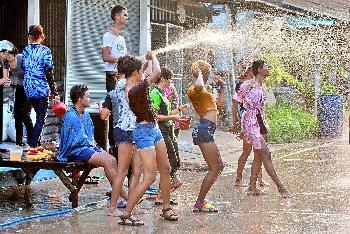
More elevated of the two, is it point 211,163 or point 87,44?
point 87,44

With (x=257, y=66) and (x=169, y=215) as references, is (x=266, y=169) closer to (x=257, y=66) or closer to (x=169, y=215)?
(x=257, y=66)

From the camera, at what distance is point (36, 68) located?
11906 mm

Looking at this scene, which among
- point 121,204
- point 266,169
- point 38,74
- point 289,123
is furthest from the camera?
point 289,123

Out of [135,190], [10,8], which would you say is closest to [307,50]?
[10,8]

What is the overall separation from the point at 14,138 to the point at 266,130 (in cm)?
497

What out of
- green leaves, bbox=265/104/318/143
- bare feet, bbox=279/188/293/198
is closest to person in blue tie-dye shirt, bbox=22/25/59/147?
bare feet, bbox=279/188/293/198

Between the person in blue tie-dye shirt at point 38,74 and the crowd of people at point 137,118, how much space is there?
1cm

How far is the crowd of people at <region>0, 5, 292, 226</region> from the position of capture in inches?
358

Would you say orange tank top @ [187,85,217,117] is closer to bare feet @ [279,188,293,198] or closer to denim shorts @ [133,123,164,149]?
denim shorts @ [133,123,164,149]

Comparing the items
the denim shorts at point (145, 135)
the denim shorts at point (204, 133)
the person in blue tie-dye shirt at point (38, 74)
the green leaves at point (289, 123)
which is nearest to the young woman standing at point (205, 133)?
the denim shorts at point (204, 133)

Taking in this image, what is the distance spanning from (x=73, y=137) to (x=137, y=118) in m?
1.29

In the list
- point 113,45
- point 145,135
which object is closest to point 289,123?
point 113,45

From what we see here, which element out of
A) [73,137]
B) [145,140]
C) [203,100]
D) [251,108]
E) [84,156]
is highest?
[203,100]

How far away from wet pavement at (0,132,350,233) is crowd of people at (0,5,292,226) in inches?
9.3
